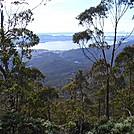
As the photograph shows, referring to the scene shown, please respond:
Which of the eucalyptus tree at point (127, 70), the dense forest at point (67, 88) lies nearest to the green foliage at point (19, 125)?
the dense forest at point (67, 88)

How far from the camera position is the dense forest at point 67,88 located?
9.76 m

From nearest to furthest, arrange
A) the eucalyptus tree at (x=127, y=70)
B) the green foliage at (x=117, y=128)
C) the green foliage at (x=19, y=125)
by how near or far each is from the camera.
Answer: the green foliage at (x=19, y=125), the green foliage at (x=117, y=128), the eucalyptus tree at (x=127, y=70)

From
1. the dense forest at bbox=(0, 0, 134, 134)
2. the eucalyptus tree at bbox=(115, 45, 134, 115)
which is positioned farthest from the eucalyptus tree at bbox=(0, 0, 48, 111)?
the eucalyptus tree at bbox=(115, 45, 134, 115)

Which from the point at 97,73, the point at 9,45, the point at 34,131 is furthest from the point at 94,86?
the point at 34,131

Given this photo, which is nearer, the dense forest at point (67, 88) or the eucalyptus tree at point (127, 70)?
the dense forest at point (67, 88)

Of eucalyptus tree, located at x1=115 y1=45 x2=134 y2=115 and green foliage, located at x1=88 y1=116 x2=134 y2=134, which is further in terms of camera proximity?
eucalyptus tree, located at x1=115 y1=45 x2=134 y2=115

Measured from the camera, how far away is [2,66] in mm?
11414

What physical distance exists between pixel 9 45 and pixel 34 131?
4.05 meters

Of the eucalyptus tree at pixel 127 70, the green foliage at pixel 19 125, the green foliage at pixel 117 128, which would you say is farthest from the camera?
the eucalyptus tree at pixel 127 70

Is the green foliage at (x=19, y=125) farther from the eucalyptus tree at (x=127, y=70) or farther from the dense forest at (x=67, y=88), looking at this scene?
the eucalyptus tree at (x=127, y=70)

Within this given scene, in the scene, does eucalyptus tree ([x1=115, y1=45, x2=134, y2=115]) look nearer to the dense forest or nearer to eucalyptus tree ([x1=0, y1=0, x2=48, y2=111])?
the dense forest

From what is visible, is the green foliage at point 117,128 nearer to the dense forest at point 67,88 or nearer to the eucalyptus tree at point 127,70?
the dense forest at point 67,88

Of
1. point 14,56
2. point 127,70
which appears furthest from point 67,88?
point 14,56

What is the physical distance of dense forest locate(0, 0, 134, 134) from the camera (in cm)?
976
